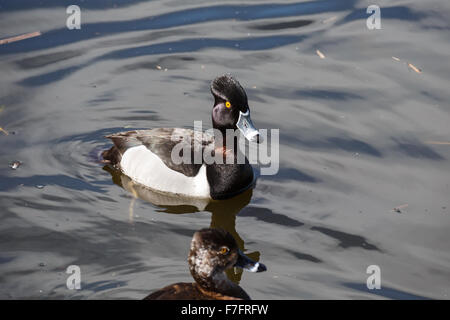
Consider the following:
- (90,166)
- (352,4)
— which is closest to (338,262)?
(90,166)

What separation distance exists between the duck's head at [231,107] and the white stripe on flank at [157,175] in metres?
0.63

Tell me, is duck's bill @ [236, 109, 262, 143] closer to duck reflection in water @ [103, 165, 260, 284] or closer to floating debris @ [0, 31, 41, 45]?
duck reflection in water @ [103, 165, 260, 284]

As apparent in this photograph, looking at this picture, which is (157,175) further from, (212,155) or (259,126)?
(259,126)

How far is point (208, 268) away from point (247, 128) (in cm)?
305

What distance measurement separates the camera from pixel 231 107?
330 inches

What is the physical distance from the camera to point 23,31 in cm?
1180

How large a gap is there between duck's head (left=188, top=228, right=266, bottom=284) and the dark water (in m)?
1.01

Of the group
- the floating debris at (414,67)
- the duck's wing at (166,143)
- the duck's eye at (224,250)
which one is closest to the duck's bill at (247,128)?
Result: the duck's wing at (166,143)

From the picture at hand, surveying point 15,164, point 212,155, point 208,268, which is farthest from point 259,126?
point 208,268

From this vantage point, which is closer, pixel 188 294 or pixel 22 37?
pixel 188 294

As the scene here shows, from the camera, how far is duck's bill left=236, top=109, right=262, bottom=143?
27.7ft

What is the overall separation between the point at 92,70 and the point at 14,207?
347 centimetres

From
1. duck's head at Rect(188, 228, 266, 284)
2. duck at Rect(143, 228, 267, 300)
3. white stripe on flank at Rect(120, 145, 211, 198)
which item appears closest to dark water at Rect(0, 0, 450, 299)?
white stripe on flank at Rect(120, 145, 211, 198)

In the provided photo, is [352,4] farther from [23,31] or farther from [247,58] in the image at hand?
[23,31]
